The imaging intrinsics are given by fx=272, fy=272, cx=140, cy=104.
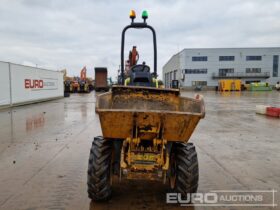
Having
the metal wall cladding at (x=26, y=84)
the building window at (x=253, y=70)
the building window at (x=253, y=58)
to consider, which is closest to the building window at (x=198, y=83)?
the building window at (x=253, y=70)

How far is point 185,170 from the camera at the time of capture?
12.0 feet

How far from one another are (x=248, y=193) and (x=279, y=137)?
4949 mm

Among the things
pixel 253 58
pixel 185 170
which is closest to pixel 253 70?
pixel 253 58

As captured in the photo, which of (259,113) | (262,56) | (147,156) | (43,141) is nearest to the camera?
(147,156)

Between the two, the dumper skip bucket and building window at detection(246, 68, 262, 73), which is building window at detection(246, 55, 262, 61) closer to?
building window at detection(246, 68, 262, 73)

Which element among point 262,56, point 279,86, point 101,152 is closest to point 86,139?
point 101,152

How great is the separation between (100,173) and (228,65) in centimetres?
7075

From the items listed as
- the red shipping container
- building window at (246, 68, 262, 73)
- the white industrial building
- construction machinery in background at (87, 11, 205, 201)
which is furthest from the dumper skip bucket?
building window at (246, 68, 262, 73)

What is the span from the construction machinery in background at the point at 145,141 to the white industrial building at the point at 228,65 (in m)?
65.5

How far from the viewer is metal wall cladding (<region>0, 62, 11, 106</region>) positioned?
16.2 m

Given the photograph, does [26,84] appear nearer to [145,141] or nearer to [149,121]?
[145,141]

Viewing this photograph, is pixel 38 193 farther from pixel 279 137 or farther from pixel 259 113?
pixel 259 113

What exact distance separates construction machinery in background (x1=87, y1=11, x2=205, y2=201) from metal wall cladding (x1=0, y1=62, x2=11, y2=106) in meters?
14.3

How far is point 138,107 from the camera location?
441 cm
